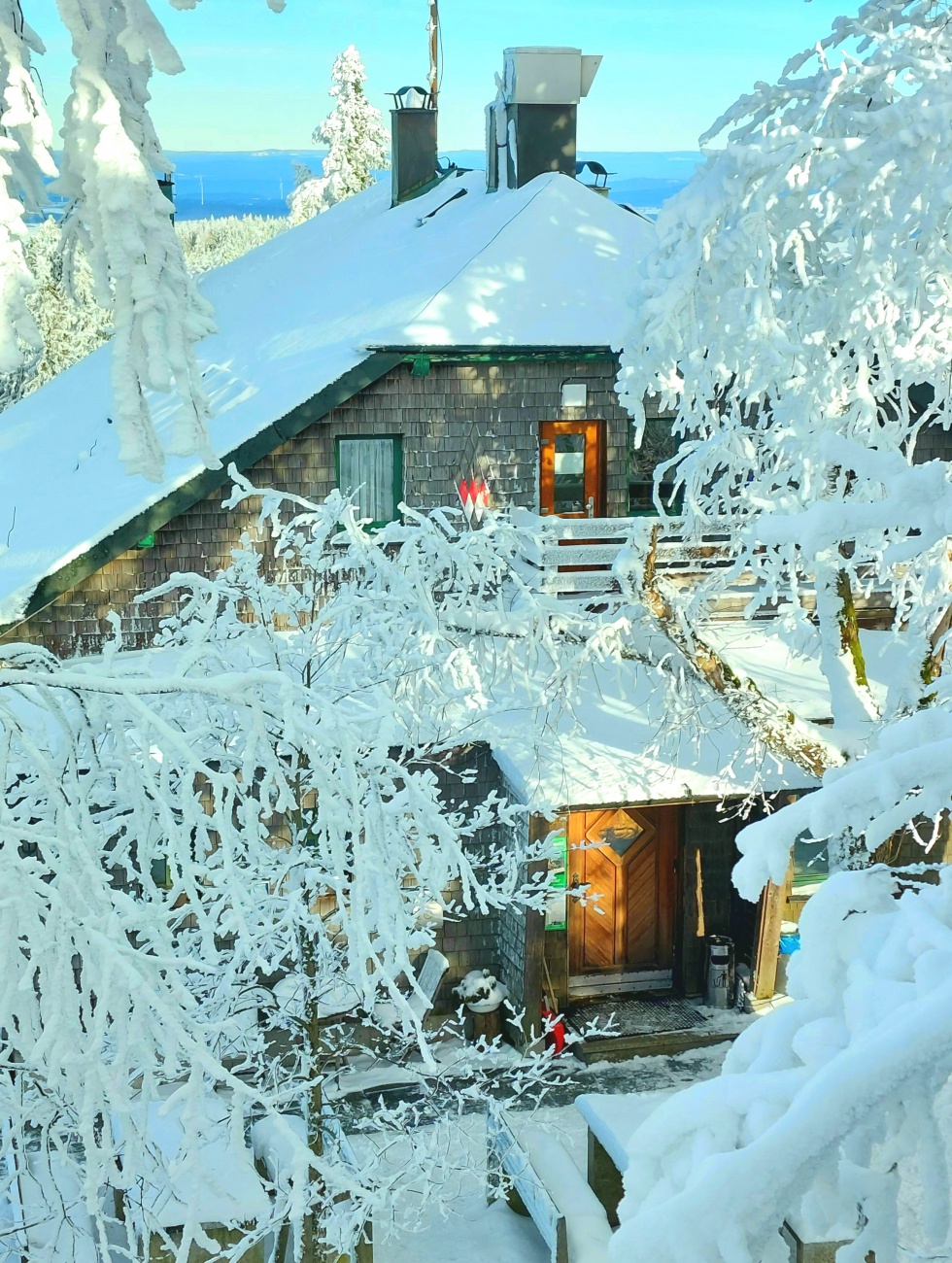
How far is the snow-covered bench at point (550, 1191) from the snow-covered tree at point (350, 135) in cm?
4053

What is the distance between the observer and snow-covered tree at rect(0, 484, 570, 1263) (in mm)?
3873

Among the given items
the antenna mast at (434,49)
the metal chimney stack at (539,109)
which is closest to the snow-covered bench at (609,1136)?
the metal chimney stack at (539,109)

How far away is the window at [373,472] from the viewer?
14.5 m

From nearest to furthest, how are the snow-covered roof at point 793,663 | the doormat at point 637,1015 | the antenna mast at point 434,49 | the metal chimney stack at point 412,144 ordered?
the snow-covered roof at point 793,663, the doormat at point 637,1015, the metal chimney stack at point 412,144, the antenna mast at point 434,49

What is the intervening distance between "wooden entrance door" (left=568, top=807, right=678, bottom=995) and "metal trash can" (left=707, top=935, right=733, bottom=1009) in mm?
903

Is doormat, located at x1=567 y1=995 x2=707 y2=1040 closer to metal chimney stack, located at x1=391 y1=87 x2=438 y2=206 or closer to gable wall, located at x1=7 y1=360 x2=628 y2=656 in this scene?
gable wall, located at x1=7 y1=360 x2=628 y2=656

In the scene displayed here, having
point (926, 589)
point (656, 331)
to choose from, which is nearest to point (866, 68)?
point (656, 331)

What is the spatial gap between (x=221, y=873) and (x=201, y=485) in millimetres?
9160

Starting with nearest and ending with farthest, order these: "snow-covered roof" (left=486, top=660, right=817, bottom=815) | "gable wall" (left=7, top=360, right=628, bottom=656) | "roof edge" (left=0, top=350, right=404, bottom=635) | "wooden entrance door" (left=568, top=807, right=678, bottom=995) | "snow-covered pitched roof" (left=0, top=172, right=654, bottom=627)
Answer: "snow-covered roof" (left=486, top=660, right=817, bottom=815)
"roof edge" (left=0, top=350, right=404, bottom=635)
"gable wall" (left=7, top=360, right=628, bottom=656)
"snow-covered pitched roof" (left=0, top=172, right=654, bottom=627)
"wooden entrance door" (left=568, top=807, right=678, bottom=995)

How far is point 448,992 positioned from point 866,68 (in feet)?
31.9

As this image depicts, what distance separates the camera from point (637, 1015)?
555 inches

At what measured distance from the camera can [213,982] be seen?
840cm

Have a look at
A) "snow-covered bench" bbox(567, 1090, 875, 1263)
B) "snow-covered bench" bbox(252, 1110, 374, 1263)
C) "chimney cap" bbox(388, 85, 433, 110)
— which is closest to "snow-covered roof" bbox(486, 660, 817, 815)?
"snow-covered bench" bbox(567, 1090, 875, 1263)

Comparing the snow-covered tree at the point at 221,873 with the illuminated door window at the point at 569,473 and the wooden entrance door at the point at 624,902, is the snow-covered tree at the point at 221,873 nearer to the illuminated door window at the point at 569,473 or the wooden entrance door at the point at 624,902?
the wooden entrance door at the point at 624,902
